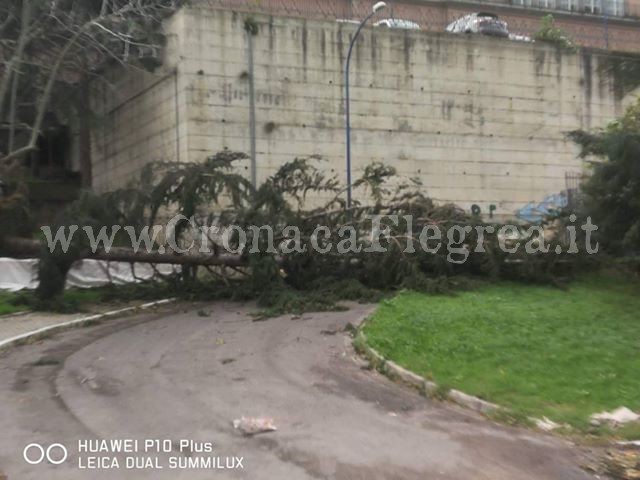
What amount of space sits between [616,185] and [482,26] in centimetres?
1464

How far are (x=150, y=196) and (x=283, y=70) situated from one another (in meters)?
9.48

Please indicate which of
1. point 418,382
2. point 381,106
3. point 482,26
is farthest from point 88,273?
point 482,26

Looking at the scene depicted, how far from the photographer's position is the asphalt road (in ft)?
19.1

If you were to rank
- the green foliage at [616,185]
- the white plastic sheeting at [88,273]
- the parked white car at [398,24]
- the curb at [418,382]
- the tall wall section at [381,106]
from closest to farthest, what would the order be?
the curb at [418,382], the green foliage at [616,185], the white plastic sheeting at [88,273], the tall wall section at [381,106], the parked white car at [398,24]

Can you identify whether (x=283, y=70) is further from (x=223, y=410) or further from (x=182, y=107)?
(x=223, y=410)

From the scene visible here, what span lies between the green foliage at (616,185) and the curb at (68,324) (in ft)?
35.8

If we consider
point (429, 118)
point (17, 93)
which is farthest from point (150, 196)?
point (429, 118)

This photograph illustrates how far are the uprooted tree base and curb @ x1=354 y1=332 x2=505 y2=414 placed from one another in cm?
557

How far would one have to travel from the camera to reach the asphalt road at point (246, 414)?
5836 millimetres

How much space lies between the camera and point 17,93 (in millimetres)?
22281

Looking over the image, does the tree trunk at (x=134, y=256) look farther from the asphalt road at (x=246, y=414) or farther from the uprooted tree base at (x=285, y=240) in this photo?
the asphalt road at (x=246, y=414)

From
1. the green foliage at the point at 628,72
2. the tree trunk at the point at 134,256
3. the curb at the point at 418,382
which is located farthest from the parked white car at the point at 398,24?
A: the curb at the point at 418,382

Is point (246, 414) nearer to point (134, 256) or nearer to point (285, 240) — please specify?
point (285, 240)

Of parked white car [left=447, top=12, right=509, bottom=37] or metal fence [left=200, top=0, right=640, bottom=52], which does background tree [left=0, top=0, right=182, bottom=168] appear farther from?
parked white car [left=447, top=12, right=509, bottom=37]
